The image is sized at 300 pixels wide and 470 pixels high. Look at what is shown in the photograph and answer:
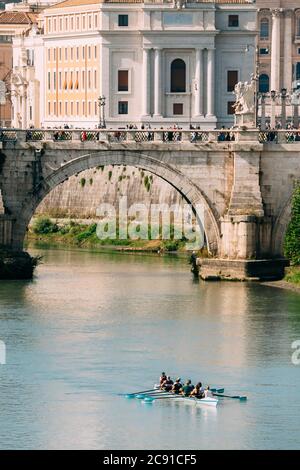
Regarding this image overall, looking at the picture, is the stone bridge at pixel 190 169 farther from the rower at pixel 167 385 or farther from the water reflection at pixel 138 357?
the rower at pixel 167 385

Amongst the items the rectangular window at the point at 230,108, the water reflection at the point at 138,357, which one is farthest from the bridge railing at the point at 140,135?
the rectangular window at the point at 230,108

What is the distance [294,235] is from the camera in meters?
98.7

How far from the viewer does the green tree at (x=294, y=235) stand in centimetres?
9869

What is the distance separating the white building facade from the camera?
12588 centimetres

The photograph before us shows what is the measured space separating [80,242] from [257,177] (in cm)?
1907

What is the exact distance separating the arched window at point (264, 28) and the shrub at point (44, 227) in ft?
138

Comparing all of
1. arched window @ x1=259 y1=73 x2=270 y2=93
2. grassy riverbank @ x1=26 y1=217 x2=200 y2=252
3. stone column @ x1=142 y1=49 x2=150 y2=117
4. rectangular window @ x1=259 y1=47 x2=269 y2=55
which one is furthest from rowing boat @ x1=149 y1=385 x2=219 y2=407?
rectangular window @ x1=259 y1=47 x2=269 y2=55

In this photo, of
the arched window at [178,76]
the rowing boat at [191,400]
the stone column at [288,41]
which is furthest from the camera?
the stone column at [288,41]

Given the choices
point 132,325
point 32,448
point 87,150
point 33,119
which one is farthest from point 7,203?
point 33,119

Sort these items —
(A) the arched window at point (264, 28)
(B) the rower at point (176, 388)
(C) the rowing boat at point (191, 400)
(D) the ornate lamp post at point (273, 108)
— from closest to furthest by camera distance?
(C) the rowing boat at point (191, 400) < (B) the rower at point (176, 388) < (D) the ornate lamp post at point (273, 108) < (A) the arched window at point (264, 28)

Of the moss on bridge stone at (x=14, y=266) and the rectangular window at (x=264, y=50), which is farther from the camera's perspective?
the rectangular window at (x=264, y=50)

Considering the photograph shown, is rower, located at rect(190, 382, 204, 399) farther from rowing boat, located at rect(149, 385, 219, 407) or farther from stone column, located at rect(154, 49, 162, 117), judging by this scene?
stone column, located at rect(154, 49, 162, 117)

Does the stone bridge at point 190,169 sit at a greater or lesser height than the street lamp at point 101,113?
lesser

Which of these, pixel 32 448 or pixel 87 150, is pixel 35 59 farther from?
pixel 32 448
